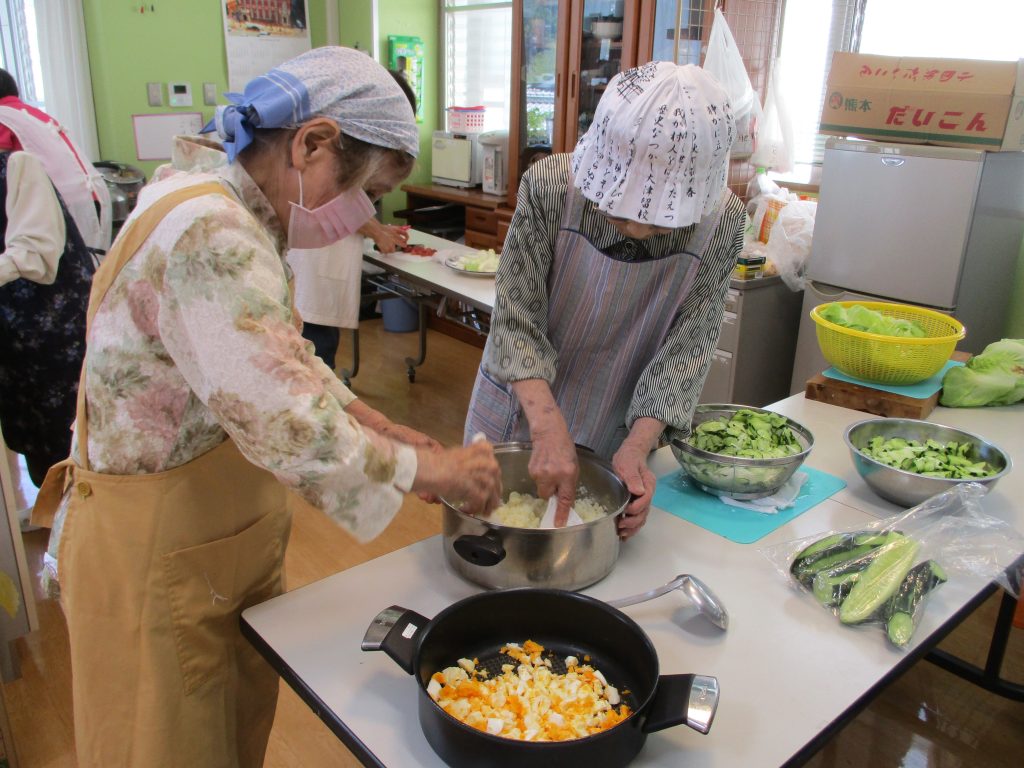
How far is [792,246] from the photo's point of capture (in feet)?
11.2

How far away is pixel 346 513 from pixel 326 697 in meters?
0.23

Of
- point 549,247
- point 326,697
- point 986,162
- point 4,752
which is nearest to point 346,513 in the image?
point 326,697

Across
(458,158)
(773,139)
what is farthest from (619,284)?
(458,158)

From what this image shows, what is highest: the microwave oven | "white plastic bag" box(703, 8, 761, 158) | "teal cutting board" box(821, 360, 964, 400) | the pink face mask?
"white plastic bag" box(703, 8, 761, 158)

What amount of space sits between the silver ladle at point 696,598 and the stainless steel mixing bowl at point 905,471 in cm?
51

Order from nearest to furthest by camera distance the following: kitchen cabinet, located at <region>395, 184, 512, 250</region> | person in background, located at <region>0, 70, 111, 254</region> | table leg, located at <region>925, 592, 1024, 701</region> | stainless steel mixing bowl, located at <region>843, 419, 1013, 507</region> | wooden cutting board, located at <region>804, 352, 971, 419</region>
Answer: stainless steel mixing bowl, located at <region>843, 419, 1013, 507</region>
wooden cutting board, located at <region>804, 352, 971, 419</region>
table leg, located at <region>925, 592, 1024, 701</region>
person in background, located at <region>0, 70, 111, 254</region>
kitchen cabinet, located at <region>395, 184, 512, 250</region>

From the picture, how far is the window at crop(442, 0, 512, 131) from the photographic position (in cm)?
493

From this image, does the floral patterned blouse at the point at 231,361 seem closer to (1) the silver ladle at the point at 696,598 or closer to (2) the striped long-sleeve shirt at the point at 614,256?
(1) the silver ladle at the point at 696,598

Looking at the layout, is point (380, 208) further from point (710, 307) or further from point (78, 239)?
point (710, 307)

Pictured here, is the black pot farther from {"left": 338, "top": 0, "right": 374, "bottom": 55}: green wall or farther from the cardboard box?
{"left": 338, "top": 0, "right": 374, "bottom": 55}: green wall

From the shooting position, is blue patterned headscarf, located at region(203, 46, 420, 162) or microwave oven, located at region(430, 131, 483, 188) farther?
microwave oven, located at region(430, 131, 483, 188)

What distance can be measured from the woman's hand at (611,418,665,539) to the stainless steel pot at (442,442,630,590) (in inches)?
1.6

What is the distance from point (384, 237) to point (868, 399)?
232 cm

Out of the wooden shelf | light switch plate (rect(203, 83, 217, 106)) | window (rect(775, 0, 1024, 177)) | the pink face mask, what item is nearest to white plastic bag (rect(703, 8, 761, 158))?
window (rect(775, 0, 1024, 177))
